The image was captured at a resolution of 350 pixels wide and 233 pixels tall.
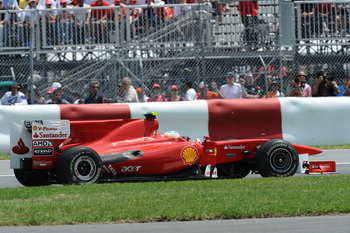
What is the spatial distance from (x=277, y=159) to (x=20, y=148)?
3.27 metres

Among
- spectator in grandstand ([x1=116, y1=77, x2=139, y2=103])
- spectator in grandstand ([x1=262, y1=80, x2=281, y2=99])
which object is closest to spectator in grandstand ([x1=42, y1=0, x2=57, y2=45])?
spectator in grandstand ([x1=116, y1=77, x2=139, y2=103])

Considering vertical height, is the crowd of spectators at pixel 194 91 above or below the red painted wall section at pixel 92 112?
above

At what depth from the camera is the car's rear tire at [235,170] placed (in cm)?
1116

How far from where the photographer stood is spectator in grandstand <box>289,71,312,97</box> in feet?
55.7

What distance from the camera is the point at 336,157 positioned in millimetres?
14406

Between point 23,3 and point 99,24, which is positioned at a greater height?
point 23,3

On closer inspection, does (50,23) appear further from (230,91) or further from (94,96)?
(230,91)

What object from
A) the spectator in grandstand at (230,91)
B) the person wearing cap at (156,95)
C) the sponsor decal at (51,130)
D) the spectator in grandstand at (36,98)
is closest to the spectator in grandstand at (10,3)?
the spectator in grandstand at (36,98)

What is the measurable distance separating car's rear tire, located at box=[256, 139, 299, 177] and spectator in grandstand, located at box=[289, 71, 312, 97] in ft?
20.4

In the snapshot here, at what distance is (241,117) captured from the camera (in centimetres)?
1570

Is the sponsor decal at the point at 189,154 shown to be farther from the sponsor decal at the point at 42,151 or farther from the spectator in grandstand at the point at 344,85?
the spectator in grandstand at the point at 344,85

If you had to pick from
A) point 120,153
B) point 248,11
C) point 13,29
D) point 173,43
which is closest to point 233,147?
point 120,153

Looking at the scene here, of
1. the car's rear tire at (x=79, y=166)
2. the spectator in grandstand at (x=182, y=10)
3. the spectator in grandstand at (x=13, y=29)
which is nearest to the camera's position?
the car's rear tire at (x=79, y=166)

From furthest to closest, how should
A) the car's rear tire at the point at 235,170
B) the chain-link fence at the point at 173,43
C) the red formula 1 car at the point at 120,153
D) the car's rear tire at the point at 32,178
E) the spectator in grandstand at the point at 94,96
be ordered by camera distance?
the chain-link fence at the point at 173,43
the spectator in grandstand at the point at 94,96
the car's rear tire at the point at 235,170
the car's rear tire at the point at 32,178
the red formula 1 car at the point at 120,153
